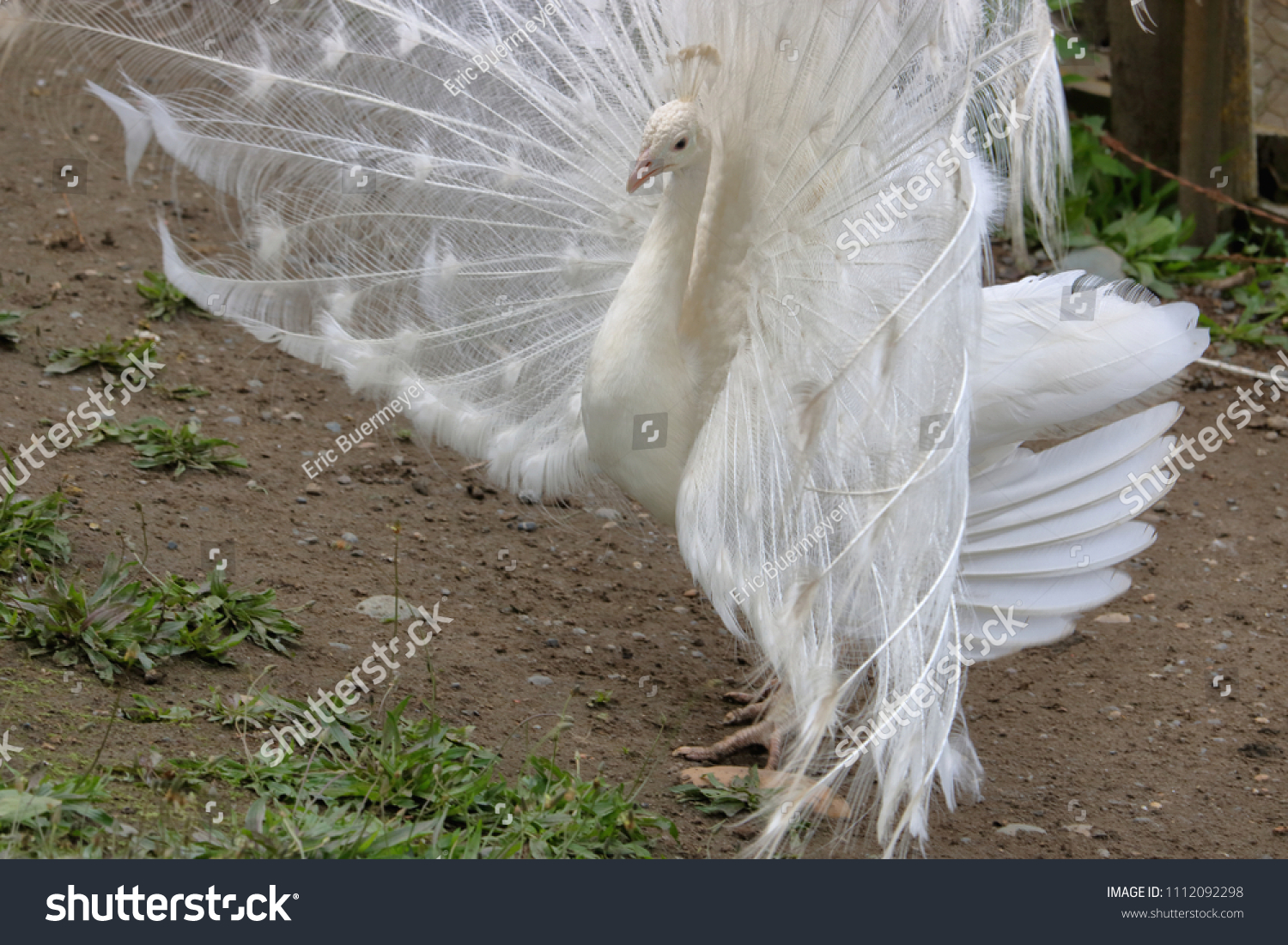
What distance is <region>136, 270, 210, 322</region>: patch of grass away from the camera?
5.43 meters

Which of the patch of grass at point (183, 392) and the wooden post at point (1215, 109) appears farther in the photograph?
the wooden post at point (1215, 109)

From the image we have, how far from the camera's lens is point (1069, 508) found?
3744 mm

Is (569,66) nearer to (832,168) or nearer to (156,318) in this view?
(832,168)

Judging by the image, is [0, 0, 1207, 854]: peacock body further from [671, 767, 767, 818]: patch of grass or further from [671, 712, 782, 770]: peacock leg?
[671, 767, 767, 818]: patch of grass

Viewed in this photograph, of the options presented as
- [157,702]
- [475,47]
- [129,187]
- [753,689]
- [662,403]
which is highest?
[475,47]

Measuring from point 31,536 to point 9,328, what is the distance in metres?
1.64

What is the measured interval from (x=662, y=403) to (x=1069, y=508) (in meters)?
1.34

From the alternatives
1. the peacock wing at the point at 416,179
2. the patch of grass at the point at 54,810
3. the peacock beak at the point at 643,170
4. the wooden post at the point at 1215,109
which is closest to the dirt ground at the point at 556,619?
the patch of grass at the point at 54,810

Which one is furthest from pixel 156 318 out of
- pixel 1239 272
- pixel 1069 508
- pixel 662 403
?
pixel 1239 272

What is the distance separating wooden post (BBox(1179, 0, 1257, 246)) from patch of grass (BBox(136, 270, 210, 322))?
16.8 feet

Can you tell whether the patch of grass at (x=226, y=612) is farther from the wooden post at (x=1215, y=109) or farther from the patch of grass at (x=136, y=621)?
the wooden post at (x=1215, y=109)

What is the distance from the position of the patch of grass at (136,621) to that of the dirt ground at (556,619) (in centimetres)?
6

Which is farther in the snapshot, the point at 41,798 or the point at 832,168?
the point at 832,168

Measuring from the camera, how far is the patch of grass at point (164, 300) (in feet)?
17.8
